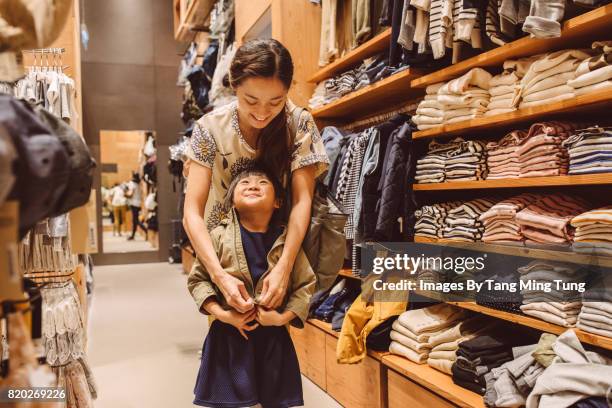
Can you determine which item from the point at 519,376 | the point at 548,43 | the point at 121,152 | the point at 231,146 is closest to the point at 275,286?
the point at 231,146

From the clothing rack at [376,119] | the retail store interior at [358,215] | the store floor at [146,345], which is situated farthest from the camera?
the clothing rack at [376,119]

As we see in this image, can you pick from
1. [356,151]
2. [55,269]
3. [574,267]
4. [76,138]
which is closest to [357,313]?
[356,151]

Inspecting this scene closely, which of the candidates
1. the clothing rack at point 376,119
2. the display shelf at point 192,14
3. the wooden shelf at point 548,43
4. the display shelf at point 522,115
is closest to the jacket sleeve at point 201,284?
the display shelf at point 522,115

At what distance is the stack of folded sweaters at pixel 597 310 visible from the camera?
5.44 feet

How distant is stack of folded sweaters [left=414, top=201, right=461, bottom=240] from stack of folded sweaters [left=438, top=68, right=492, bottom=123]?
0.43m

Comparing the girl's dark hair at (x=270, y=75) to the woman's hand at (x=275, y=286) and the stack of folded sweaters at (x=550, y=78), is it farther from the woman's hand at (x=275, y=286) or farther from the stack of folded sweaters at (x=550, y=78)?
the stack of folded sweaters at (x=550, y=78)

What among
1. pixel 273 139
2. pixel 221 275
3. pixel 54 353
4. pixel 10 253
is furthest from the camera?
pixel 54 353

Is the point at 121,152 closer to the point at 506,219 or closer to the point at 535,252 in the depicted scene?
the point at 506,219

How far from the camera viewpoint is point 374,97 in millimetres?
3287

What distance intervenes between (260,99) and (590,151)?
3.72ft

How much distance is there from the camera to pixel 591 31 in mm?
1828

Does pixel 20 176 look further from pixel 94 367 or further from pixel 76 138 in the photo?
pixel 94 367

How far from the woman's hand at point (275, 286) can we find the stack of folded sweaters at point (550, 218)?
1033 mm

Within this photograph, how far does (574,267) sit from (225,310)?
4.03 feet
